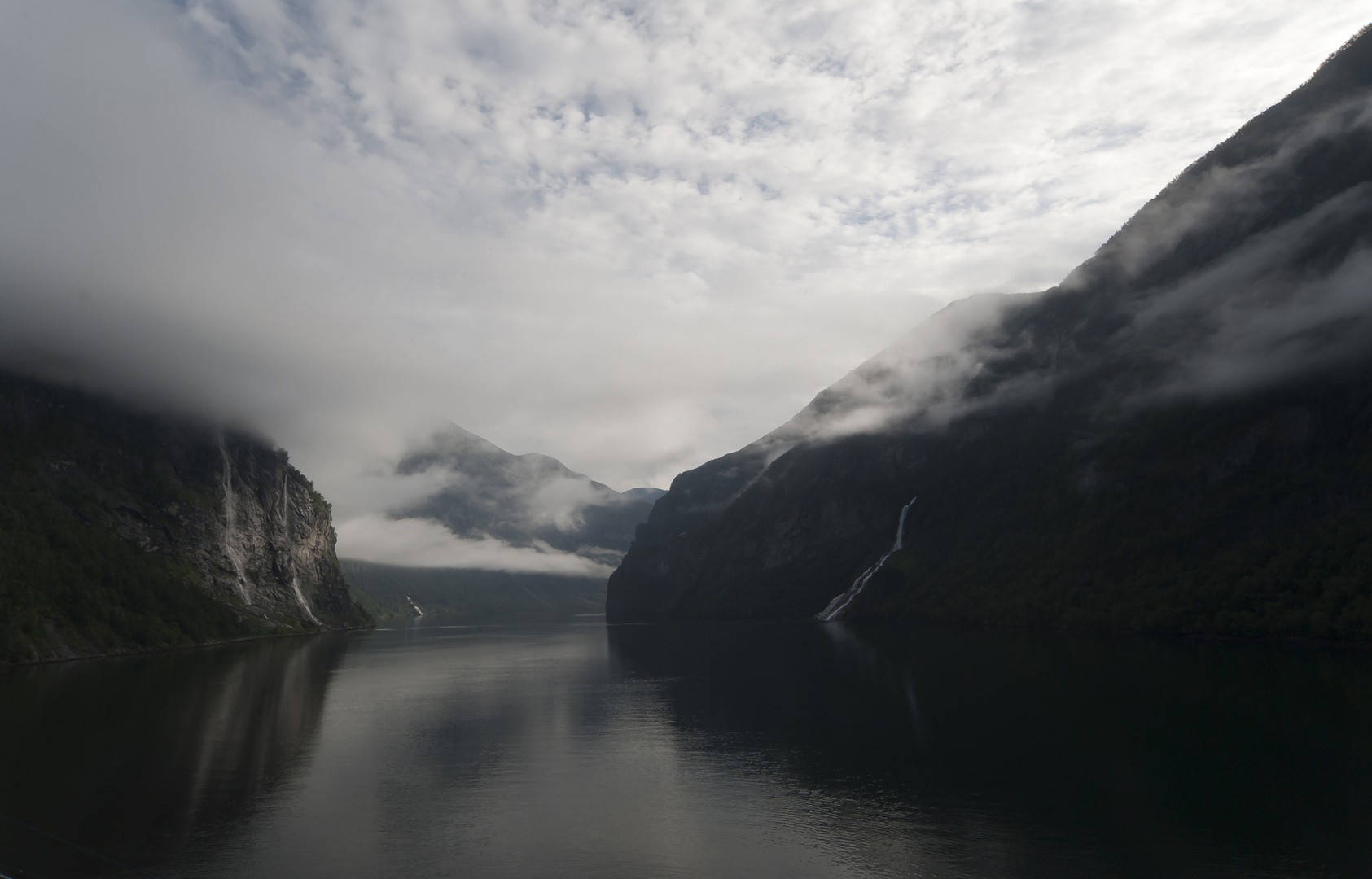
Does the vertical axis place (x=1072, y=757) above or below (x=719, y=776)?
below

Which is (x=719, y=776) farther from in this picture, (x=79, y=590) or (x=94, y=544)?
(x=94, y=544)

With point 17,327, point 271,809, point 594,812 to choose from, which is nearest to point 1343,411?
point 594,812

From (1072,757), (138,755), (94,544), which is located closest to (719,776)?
(1072,757)

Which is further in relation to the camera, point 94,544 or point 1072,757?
point 94,544

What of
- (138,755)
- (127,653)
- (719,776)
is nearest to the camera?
(719,776)

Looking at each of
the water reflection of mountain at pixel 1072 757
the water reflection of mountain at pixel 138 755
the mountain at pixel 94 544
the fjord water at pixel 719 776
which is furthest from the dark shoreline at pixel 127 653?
the water reflection of mountain at pixel 1072 757

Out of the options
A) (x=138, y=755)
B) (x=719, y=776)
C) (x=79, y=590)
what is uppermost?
(x=79, y=590)
